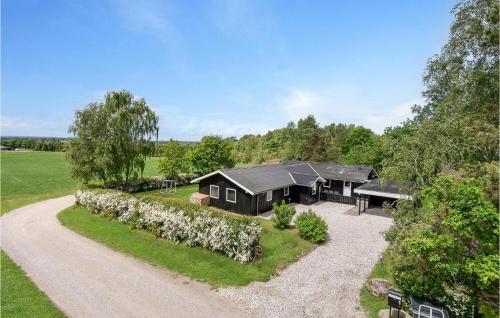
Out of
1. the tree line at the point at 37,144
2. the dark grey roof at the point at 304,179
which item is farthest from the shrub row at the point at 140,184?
the tree line at the point at 37,144

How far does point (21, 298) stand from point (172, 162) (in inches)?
1018

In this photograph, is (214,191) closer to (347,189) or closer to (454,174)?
(347,189)

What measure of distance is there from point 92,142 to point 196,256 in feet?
63.0

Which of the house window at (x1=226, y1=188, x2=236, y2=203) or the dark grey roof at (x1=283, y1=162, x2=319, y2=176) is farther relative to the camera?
the dark grey roof at (x1=283, y1=162, x2=319, y2=176)

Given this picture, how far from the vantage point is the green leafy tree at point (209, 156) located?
38.8 m

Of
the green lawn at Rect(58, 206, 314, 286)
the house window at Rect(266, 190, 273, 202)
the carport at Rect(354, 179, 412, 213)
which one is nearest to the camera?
the green lawn at Rect(58, 206, 314, 286)

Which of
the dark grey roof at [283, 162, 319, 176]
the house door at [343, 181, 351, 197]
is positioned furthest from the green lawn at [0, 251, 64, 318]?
the house door at [343, 181, 351, 197]

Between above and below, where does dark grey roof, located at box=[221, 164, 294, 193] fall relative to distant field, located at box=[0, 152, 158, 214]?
above

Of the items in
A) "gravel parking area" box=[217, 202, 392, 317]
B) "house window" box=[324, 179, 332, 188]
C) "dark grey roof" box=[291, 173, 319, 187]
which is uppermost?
"dark grey roof" box=[291, 173, 319, 187]

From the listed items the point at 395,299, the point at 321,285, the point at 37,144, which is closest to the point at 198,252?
the point at 321,285

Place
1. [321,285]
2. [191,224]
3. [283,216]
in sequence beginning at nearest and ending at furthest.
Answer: [321,285] → [191,224] → [283,216]

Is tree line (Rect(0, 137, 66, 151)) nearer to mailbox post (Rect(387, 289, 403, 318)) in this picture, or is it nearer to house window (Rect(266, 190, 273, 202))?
house window (Rect(266, 190, 273, 202))

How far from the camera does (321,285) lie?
12.3 metres

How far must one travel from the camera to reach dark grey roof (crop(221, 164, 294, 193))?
936 inches
